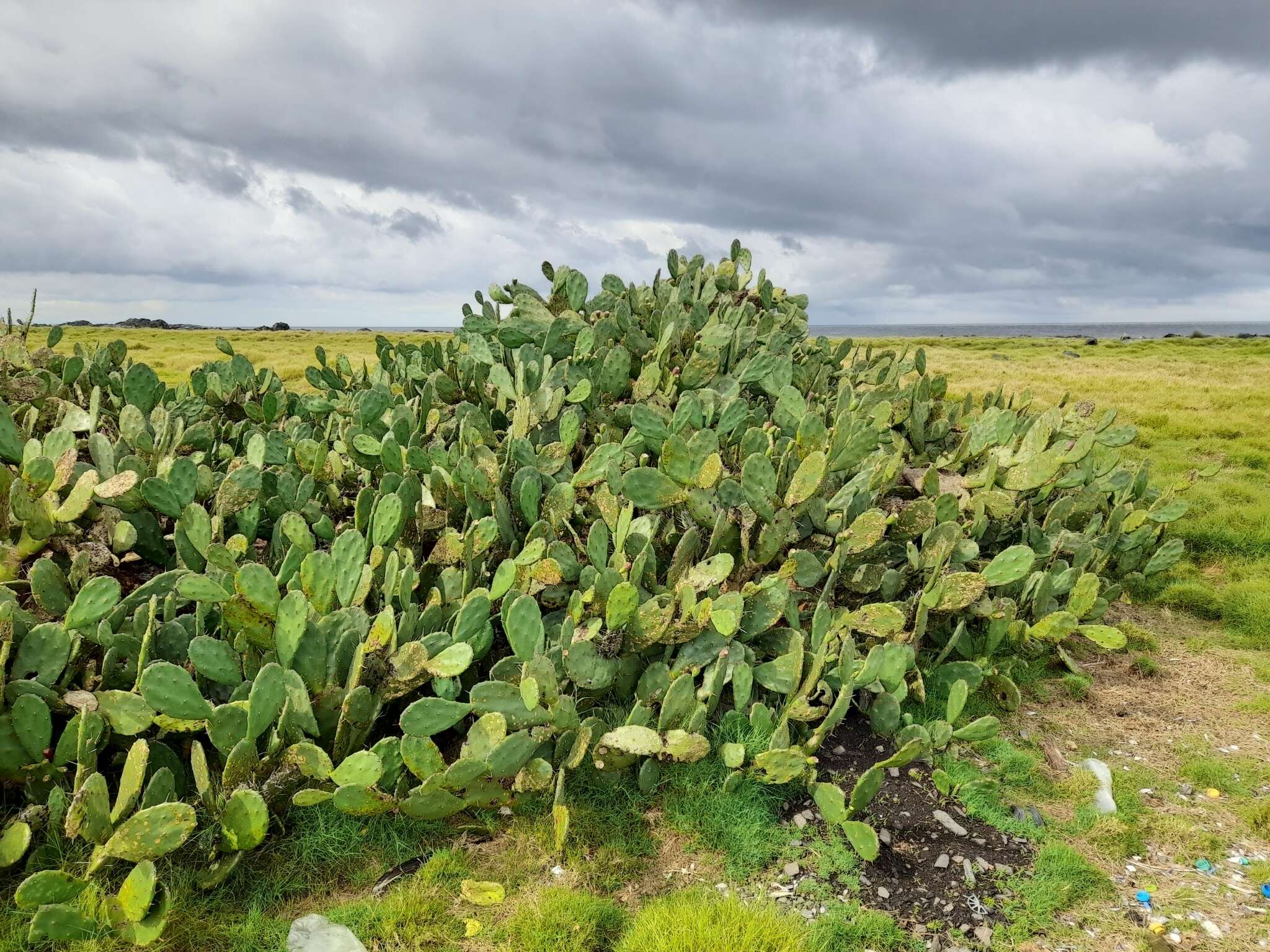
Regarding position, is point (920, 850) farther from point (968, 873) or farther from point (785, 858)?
point (785, 858)

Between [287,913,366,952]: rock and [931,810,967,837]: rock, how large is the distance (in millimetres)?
2099

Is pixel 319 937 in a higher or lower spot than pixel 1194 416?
lower

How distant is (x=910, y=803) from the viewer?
303 cm

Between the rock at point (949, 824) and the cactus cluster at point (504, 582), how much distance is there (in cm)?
30

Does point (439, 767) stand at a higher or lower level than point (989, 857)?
higher

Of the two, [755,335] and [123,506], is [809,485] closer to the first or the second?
[755,335]

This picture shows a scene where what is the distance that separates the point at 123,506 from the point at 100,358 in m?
2.59

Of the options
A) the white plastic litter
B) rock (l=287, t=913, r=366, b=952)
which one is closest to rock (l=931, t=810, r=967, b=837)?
the white plastic litter

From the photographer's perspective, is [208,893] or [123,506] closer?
[208,893]

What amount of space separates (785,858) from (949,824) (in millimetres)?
694

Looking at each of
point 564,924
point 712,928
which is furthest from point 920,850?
point 564,924

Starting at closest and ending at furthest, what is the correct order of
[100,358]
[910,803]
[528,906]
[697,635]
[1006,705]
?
[528,906] < [910,803] < [697,635] < [1006,705] < [100,358]

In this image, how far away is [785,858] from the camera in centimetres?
276

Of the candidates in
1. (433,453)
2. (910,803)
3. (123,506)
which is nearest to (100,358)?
(123,506)
